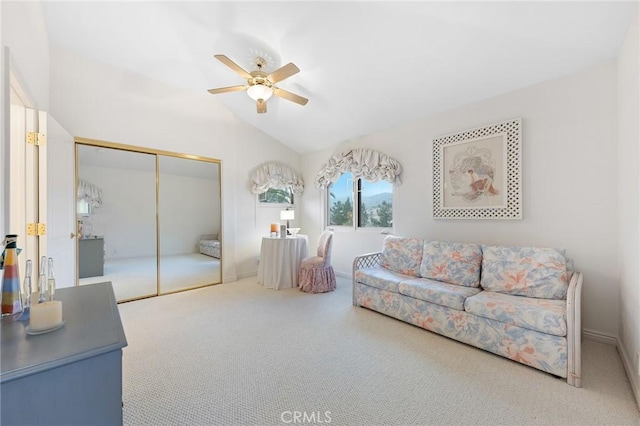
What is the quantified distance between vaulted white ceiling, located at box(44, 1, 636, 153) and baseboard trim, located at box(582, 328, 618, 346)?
2467mm

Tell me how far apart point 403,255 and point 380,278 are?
494mm

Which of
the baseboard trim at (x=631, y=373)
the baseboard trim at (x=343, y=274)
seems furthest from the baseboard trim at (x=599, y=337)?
the baseboard trim at (x=343, y=274)

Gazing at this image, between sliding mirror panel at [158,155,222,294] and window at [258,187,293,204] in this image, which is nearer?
sliding mirror panel at [158,155,222,294]

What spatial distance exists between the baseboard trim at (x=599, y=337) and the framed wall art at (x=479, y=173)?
47.8 inches

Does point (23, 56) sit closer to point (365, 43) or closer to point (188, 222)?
point (188, 222)

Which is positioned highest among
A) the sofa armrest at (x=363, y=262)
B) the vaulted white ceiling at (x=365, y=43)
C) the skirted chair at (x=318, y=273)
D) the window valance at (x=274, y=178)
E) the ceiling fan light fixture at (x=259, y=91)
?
the vaulted white ceiling at (x=365, y=43)

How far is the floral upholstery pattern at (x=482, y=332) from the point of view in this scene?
75.9 inches

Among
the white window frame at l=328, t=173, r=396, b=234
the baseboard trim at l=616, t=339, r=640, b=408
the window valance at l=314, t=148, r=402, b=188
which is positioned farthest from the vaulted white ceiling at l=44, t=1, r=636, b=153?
the baseboard trim at l=616, t=339, r=640, b=408

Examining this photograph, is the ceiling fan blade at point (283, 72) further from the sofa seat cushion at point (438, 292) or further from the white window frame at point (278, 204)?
the white window frame at point (278, 204)

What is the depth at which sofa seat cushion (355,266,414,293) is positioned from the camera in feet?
9.75

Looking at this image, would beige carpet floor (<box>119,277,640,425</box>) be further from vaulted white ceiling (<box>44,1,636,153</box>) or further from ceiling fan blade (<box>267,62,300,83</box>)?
vaulted white ceiling (<box>44,1,636,153</box>)

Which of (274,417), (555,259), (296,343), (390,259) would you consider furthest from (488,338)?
(274,417)

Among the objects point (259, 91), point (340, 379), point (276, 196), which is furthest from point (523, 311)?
point (276, 196)

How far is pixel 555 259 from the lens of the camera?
233 centimetres
